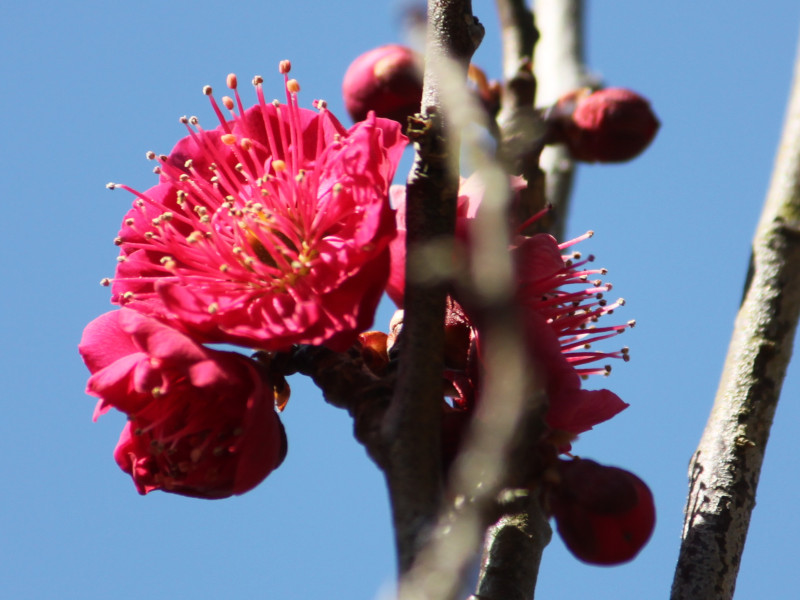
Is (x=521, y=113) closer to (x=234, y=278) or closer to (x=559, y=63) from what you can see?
(x=559, y=63)

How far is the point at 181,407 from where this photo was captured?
1706 millimetres

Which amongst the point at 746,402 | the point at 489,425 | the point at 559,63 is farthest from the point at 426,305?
the point at 559,63

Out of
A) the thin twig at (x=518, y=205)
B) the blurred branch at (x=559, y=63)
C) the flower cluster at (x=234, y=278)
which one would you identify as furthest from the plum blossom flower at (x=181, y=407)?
the blurred branch at (x=559, y=63)

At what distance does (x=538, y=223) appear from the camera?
2652mm

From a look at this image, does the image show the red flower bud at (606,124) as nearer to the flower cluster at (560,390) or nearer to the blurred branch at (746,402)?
the blurred branch at (746,402)

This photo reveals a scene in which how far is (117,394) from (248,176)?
1.70 feet

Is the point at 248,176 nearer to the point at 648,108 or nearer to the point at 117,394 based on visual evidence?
the point at 117,394

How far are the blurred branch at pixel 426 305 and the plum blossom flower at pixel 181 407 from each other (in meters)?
0.31

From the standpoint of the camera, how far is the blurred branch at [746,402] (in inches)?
69.9

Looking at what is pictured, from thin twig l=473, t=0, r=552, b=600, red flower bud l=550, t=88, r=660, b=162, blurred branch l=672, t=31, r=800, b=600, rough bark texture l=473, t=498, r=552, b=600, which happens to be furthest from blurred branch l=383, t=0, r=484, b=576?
red flower bud l=550, t=88, r=660, b=162

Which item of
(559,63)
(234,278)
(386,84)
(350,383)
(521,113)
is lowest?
(350,383)

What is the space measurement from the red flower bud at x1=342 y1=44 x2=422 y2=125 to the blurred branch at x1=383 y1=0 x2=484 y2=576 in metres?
0.83

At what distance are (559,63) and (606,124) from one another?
1.01 meters

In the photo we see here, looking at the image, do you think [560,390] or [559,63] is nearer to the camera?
[560,390]
